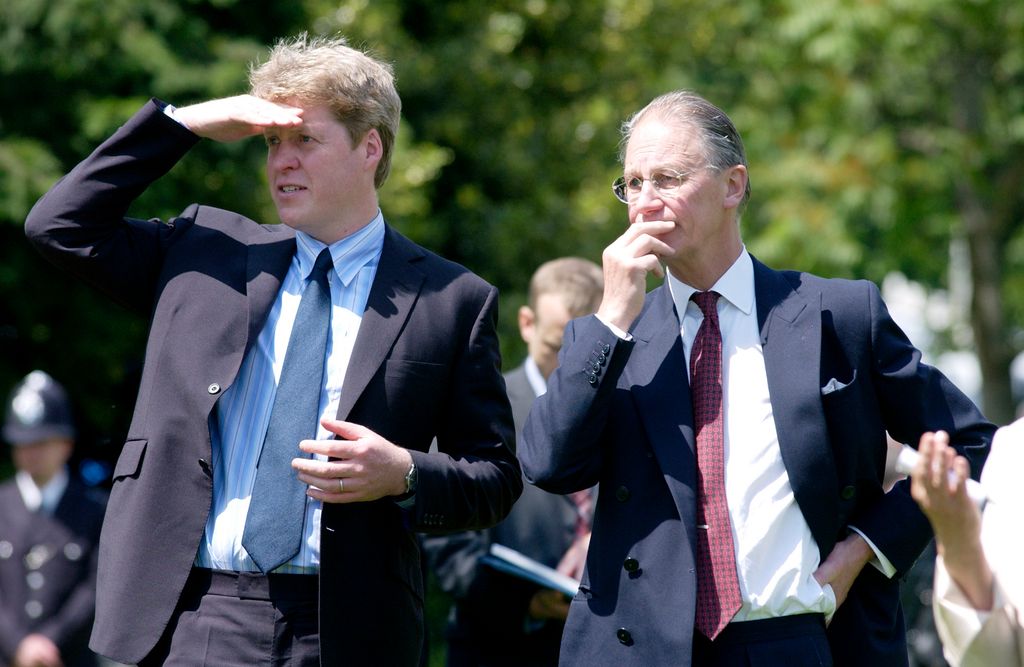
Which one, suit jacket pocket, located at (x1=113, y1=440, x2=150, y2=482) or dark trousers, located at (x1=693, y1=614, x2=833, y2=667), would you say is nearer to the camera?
dark trousers, located at (x1=693, y1=614, x2=833, y2=667)

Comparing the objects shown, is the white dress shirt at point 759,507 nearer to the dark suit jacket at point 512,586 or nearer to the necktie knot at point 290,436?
the necktie knot at point 290,436

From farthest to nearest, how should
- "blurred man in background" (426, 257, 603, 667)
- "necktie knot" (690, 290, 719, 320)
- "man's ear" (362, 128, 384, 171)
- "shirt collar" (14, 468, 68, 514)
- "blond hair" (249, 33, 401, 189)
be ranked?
"shirt collar" (14, 468, 68, 514), "blurred man in background" (426, 257, 603, 667), "man's ear" (362, 128, 384, 171), "blond hair" (249, 33, 401, 189), "necktie knot" (690, 290, 719, 320)

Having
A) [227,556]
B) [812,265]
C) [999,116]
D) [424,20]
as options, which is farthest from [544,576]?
[999,116]

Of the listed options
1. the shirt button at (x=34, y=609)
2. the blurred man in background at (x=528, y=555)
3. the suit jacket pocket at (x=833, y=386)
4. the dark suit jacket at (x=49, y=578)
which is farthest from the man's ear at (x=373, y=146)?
the shirt button at (x=34, y=609)

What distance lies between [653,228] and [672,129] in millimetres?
296

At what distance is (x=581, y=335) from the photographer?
379 centimetres

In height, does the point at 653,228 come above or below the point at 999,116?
below

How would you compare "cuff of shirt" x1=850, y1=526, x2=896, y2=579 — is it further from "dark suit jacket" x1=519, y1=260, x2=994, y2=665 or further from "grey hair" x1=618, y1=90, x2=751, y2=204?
"grey hair" x1=618, y1=90, x2=751, y2=204

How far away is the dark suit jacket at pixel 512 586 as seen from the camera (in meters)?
5.95

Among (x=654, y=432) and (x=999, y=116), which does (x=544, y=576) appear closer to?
(x=654, y=432)

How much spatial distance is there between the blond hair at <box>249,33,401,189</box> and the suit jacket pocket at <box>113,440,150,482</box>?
1.05 m

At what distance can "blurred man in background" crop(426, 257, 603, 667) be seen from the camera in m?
5.94

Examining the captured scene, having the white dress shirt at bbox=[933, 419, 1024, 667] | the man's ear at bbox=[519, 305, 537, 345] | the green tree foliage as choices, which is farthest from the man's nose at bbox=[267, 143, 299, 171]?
the green tree foliage

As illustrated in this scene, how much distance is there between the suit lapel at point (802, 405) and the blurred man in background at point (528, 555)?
7.32 feet
